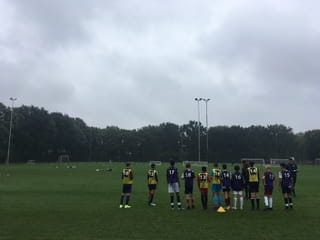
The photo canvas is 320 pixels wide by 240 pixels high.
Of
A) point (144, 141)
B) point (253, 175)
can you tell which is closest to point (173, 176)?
point (253, 175)

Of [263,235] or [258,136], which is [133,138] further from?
[263,235]

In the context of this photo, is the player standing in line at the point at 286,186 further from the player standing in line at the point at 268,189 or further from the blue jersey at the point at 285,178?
the player standing in line at the point at 268,189

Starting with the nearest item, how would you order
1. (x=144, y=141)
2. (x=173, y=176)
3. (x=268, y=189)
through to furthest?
(x=268, y=189) < (x=173, y=176) < (x=144, y=141)

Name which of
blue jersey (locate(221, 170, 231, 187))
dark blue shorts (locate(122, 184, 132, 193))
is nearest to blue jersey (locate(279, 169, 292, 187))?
blue jersey (locate(221, 170, 231, 187))

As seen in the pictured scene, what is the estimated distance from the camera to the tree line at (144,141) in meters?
120

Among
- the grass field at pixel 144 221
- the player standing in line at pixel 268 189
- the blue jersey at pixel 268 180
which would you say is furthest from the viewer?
the blue jersey at pixel 268 180

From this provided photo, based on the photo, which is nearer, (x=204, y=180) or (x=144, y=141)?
(x=204, y=180)

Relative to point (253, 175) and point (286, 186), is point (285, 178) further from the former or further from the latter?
point (253, 175)

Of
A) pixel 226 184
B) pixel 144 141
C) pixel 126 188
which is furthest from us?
pixel 144 141

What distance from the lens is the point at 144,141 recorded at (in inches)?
6127

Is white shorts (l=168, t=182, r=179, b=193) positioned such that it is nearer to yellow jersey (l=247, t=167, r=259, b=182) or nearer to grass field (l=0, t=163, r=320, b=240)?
grass field (l=0, t=163, r=320, b=240)

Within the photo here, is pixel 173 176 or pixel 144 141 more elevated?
pixel 144 141

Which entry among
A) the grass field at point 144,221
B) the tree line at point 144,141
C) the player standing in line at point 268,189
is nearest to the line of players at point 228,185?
the player standing in line at point 268,189

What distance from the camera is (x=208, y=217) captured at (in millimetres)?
15852
